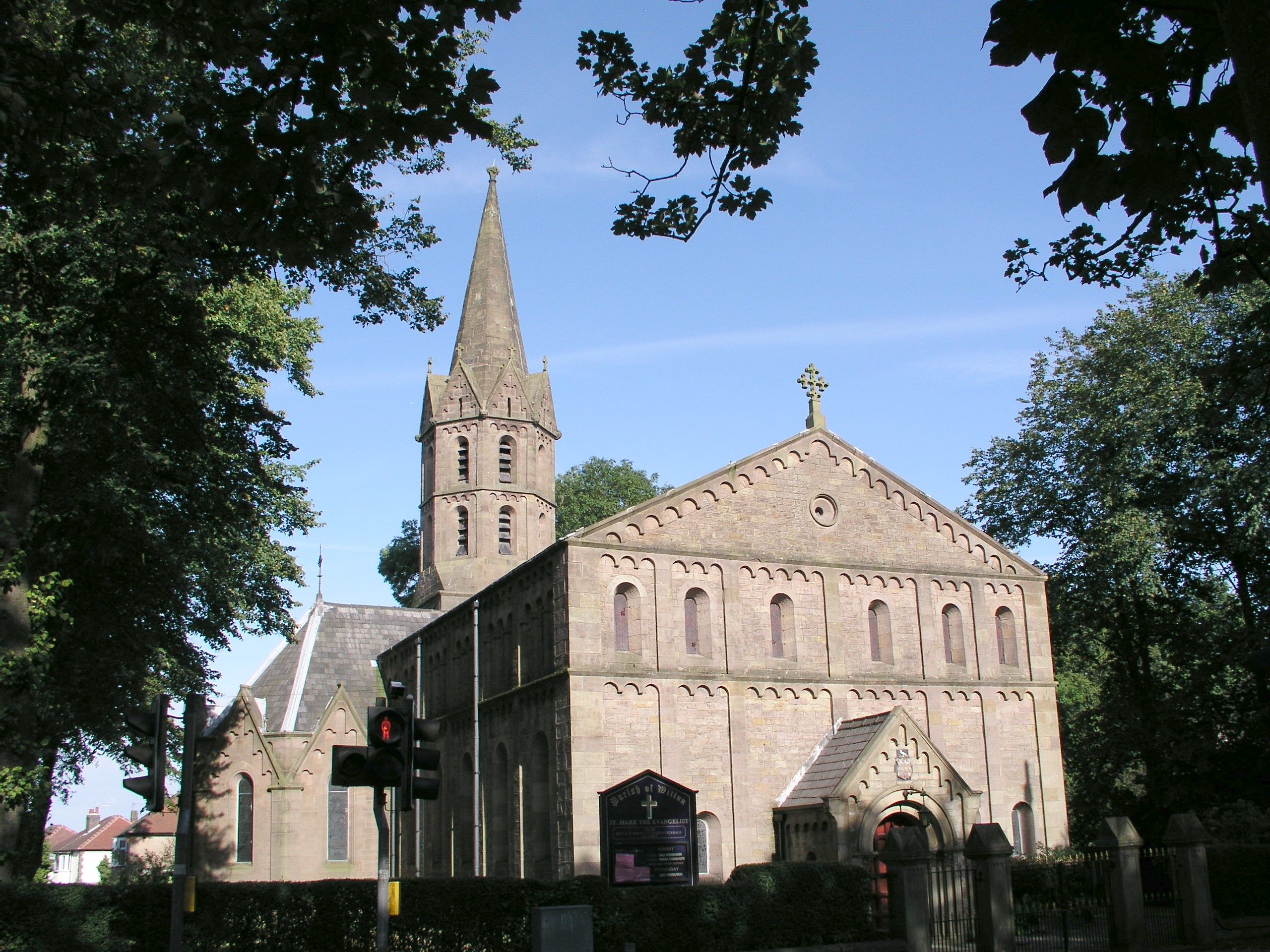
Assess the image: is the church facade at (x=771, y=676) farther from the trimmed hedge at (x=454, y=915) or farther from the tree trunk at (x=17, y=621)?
the tree trunk at (x=17, y=621)

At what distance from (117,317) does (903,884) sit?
15356mm

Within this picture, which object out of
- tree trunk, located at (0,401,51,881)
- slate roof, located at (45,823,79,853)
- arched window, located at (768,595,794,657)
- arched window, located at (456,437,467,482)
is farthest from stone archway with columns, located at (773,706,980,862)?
slate roof, located at (45,823,79,853)

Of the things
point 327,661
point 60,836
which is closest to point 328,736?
point 327,661

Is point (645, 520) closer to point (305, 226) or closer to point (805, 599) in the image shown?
point (805, 599)

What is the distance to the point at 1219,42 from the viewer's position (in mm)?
6930

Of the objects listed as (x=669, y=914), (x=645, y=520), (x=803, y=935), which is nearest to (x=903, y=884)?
(x=803, y=935)

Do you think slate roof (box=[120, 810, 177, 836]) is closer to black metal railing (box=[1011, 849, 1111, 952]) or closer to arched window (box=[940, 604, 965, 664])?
arched window (box=[940, 604, 965, 664])

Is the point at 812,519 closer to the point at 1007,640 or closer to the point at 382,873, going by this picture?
the point at 1007,640

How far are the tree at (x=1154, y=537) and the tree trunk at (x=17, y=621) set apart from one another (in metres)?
27.1

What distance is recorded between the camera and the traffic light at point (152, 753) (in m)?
11.1

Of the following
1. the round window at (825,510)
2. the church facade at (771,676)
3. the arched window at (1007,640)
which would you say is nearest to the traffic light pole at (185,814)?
the church facade at (771,676)

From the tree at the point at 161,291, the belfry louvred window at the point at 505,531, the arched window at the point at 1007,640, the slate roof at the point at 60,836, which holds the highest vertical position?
the belfry louvred window at the point at 505,531

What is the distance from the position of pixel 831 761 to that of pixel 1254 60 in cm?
2328

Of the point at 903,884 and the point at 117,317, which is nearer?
the point at 117,317
